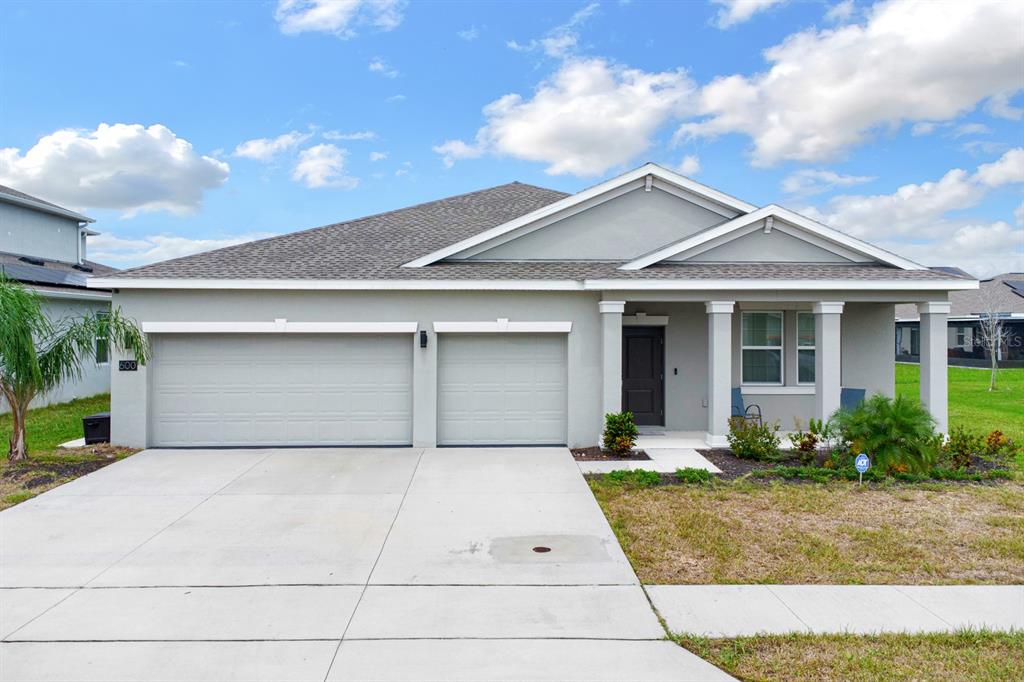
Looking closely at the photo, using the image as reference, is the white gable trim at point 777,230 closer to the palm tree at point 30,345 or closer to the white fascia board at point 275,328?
the white fascia board at point 275,328

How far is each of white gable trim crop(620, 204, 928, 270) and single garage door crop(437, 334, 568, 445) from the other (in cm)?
255

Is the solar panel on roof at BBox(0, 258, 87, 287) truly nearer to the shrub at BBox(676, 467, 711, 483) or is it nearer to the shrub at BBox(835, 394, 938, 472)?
the shrub at BBox(676, 467, 711, 483)

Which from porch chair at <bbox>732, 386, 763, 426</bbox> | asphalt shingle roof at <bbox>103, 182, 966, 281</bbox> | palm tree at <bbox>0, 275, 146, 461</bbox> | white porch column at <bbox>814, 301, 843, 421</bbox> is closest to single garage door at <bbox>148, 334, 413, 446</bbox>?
palm tree at <bbox>0, 275, 146, 461</bbox>

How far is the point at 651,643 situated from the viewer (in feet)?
16.1

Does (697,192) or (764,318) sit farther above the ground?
(697,192)

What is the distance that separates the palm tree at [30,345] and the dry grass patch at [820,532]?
9060 millimetres

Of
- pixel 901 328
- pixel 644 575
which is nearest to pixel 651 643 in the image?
pixel 644 575

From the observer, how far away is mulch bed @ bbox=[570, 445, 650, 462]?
11492 millimetres

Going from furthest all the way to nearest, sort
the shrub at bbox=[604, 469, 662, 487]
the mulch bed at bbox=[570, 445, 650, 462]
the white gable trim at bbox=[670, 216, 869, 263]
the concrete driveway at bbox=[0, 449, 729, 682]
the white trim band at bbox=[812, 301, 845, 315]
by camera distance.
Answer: the white gable trim at bbox=[670, 216, 869, 263] → the white trim band at bbox=[812, 301, 845, 315] → the mulch bed at bbox=[570, 445, 650, 462] → the shrub at bbox=[604, 469, 662, 487] → the concrete driveway at bbox=[0, 449, 729, 682]

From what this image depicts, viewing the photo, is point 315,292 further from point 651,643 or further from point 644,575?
point 651,643

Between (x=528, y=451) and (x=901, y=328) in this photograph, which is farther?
(x=901, y=328)

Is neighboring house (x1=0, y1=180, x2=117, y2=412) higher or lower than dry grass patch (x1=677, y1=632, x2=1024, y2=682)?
higher

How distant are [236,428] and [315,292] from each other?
9.98ft

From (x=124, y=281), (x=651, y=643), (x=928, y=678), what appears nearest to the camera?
(x=928, y=678)
